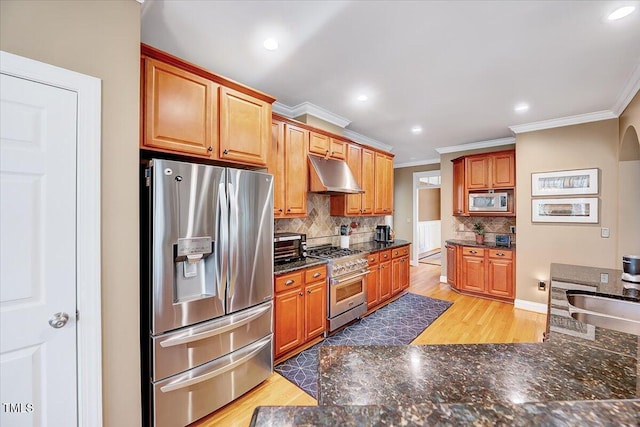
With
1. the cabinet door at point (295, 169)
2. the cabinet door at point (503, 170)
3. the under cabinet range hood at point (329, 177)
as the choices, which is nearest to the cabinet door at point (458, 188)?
the cabinet door at point (503, 170)

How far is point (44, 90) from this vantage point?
125cm

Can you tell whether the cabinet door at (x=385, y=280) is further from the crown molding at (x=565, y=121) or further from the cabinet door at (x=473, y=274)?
the crown molding at (x=565, y=121)

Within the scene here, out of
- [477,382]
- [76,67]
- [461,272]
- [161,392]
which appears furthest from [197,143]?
[461,272]

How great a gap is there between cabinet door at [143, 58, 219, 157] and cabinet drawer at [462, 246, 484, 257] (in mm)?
4404

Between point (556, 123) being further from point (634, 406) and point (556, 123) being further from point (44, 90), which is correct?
point (44, 90)

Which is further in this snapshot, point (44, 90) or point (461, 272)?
point (461, 272)

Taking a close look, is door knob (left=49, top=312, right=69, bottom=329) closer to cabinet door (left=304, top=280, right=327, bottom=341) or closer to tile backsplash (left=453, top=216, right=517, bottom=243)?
cabinet door (left=304, top=280, right=327, bottom=341)

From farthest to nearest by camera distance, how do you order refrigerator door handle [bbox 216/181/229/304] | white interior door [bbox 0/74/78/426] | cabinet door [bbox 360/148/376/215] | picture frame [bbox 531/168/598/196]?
1. cabinet door [bbox 360/148/376/215]
2. picture frame [bbox 531/168/598/196]
3. refrigerator door handle [bbox 216/181/229/304]
4. white interior door [bbox 0/74/78/426]

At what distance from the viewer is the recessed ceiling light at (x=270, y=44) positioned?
2035 millimetres

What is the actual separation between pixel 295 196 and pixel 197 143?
1.29m

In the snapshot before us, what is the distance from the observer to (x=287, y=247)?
111 inches

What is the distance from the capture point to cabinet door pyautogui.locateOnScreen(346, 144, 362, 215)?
385cm

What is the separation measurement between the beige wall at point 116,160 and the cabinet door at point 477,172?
16.4 ft

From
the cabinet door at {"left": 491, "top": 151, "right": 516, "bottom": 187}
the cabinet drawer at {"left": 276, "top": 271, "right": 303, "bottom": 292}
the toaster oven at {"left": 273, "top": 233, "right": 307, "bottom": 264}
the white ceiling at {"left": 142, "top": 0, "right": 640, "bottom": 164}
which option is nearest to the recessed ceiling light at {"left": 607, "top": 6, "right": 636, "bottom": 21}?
the white ceiling at {"left": 142, "top": 0, "right": 640, "bottom": 164}
